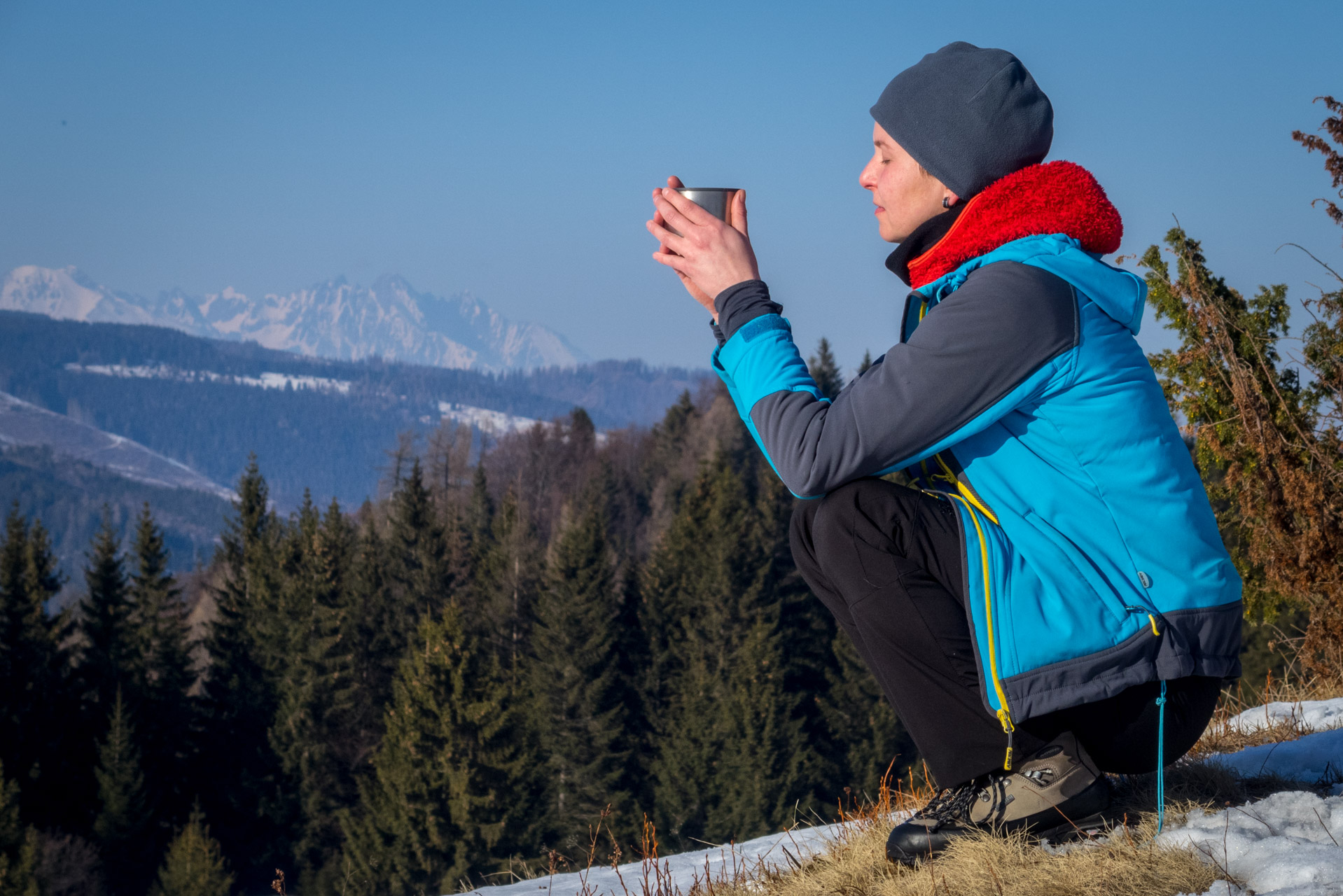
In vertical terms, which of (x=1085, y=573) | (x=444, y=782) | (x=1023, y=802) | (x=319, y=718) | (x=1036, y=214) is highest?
(x=1036, y=214)

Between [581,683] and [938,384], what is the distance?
4111cm

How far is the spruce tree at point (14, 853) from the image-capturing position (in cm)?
2858

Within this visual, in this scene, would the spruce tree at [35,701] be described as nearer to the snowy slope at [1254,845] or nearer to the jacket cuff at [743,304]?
the snowy slope at [1254,845]

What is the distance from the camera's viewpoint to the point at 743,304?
2311 mm

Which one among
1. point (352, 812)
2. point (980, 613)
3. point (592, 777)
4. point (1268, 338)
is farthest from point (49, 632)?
point (980, 613)

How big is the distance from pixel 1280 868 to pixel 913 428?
4.02 ft

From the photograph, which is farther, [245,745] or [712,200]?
[245,745]

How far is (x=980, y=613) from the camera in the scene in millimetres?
2150

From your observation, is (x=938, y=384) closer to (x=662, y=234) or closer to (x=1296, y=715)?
(x=662, y=234)

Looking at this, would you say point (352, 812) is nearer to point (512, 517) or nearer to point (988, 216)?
point (512, 517)

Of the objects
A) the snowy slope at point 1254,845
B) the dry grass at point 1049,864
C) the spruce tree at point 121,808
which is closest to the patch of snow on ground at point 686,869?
the snowy slope at point 1254,845

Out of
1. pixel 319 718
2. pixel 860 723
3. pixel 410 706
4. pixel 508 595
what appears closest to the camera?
pixel 410 706

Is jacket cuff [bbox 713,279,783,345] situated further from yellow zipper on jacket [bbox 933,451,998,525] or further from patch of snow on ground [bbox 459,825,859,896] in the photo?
patch of snow on ground [bbox 459,825,859,896]

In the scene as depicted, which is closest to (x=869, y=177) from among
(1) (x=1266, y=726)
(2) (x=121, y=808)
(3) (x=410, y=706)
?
(1) (x=1266, y=726)
